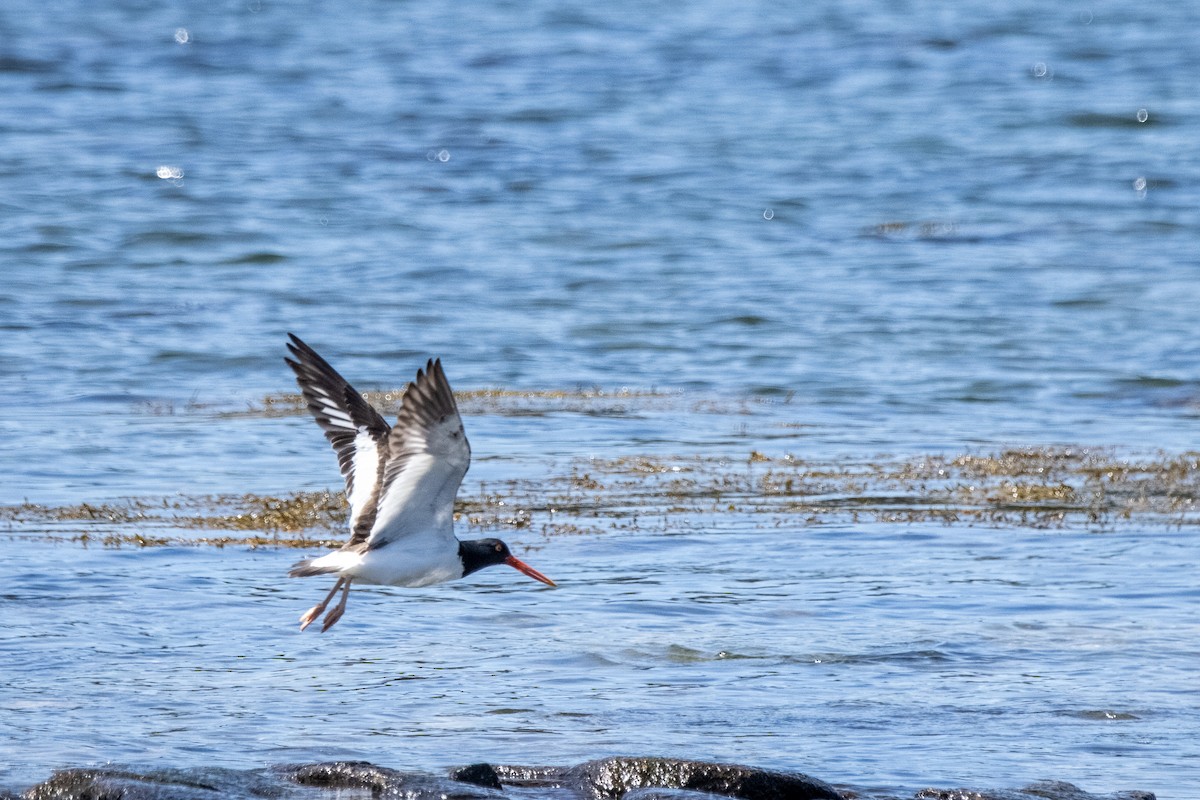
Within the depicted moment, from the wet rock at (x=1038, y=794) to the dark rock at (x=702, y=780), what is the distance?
0.37 meters

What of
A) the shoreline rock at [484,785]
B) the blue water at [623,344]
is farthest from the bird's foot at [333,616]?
the shoreline rock at [484,785]

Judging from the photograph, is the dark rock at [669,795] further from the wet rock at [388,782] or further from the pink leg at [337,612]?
the pink leg at [337,612]

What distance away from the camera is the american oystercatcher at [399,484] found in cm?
789

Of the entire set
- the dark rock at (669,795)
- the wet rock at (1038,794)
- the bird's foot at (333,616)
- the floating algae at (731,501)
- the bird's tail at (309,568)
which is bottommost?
the wet rock at (1038,794)

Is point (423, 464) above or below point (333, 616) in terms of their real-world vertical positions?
above

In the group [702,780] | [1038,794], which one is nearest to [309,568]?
[702,780]

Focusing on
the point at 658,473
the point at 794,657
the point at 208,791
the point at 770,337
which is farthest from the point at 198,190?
the point at 208,791

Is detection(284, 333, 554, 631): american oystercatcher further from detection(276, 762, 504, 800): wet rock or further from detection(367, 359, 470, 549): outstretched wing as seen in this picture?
detection(276, 762, 504, 800): wet rock

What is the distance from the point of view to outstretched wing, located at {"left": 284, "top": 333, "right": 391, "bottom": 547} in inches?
348

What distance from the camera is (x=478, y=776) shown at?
6.89 metres

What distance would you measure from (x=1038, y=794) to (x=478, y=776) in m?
2.04

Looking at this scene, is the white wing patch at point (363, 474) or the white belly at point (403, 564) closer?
the white belly at point (403, 564)

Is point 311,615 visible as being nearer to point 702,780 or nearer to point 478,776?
point 478,776

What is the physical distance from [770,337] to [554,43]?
2657 cm
